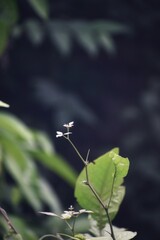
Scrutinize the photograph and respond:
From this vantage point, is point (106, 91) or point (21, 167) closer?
point (21, 167)

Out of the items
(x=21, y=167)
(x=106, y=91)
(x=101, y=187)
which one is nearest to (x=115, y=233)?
(x=101, y=187)

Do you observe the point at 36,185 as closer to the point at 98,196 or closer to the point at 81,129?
the point at 98,196

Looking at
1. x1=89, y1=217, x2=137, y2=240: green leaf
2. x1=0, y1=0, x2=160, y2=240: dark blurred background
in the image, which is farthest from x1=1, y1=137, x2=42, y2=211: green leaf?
x1=0, y1=0, x2=160, y2=240: dark blurred background

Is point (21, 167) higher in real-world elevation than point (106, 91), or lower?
lower

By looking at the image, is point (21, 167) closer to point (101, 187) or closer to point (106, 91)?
point (101, 187)

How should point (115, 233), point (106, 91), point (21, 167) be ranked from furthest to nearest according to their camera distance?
point (106, 91) → point (21, 167) → point (115, 233)

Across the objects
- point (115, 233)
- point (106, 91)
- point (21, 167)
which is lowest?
point (115, 233)

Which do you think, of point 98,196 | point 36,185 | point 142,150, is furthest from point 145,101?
point 98,196

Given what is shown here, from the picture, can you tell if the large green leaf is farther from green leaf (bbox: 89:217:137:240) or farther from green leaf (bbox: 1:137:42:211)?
green leaf (bbox: 1:137:42:211)

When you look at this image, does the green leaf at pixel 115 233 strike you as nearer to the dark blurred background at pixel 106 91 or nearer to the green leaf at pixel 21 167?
the green leaf at pixel 21 167
